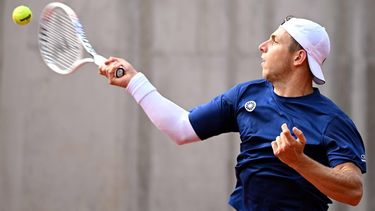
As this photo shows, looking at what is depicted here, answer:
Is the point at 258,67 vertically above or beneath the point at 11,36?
beneath

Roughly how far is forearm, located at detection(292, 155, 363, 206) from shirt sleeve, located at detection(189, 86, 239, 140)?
0.56 m

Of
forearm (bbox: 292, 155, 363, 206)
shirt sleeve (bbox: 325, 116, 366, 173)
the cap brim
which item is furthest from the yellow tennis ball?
forearm (bbox: 292, 155, 363, 206)

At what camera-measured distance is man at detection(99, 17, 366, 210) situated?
3141 mm

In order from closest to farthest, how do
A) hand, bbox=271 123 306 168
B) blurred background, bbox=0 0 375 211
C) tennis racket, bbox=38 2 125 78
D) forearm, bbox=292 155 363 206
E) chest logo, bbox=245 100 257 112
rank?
1. hand, bbox=271 123 306 168
2. forearm, bbox=292 155 363 206
3. chest logo, bbox=245 100 257 112
4. tennis racket, bbox=38 2 125 78
5. blurred background, bbox=0 0 375 211

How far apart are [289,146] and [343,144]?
15.3 inches

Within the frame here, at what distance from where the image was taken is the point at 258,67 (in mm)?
6406

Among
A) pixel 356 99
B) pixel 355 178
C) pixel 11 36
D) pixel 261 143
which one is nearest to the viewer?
pixel 355 178

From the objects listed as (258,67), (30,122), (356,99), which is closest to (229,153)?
(258,67)

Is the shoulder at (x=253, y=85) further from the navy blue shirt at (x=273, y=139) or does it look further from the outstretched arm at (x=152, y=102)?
the outstretched arm at (x=152, y=102)

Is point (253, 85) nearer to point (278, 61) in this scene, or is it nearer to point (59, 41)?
point (278, 61)

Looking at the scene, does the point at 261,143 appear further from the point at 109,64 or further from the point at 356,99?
the point at 356,99

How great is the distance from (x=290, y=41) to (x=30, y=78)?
3.20 meters

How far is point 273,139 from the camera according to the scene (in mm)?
3215

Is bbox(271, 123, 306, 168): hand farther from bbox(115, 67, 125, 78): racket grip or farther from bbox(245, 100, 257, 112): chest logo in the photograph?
bbox(115, 67, 125, 78): racket grip
